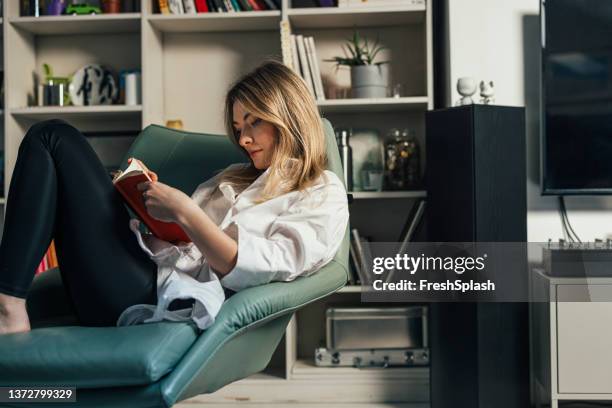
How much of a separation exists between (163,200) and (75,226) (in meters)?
0.17

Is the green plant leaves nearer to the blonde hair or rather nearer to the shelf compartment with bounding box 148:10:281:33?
the shelf compartment with bounding box 148:10:281:33

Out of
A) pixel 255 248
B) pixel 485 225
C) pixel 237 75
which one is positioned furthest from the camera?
pixel 237 75

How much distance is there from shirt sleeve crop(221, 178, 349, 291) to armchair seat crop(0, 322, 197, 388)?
0.21 meters

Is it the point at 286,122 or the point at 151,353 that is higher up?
the point at 286,122

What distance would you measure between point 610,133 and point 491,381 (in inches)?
38.4

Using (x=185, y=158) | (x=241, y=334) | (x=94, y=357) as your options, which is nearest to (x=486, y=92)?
(x=185, y=158)

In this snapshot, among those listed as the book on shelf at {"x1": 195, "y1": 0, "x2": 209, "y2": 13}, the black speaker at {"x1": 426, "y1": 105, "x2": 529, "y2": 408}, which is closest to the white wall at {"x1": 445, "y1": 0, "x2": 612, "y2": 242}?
the black speaker at {"x1": 426, "y1": 105, "x2": 529, "y2": 408}

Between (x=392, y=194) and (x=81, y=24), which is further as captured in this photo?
(x=81, y=24)

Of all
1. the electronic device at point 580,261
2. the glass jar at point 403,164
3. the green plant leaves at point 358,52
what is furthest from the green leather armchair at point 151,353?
the green plant leaves at point 358,52

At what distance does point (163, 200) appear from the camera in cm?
143

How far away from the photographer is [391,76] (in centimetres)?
305

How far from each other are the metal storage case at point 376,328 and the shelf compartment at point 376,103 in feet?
2.57

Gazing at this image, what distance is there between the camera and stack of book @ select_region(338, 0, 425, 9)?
276 centimetres

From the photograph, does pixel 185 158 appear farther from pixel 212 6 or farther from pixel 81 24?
pixel 81 24
